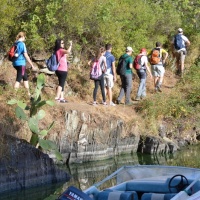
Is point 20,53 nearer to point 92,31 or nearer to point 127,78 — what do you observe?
point 127,78

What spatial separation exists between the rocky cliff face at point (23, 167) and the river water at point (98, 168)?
229mm

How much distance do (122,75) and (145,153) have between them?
2.68 metres

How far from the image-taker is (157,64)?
22359 mm

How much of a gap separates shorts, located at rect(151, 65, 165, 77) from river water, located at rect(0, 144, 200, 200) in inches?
124

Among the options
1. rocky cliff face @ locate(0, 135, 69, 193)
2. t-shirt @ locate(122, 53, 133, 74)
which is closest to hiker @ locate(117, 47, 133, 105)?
t-shirt @ locate(122, 53, 133, 74)

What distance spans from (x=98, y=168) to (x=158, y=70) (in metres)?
6.22

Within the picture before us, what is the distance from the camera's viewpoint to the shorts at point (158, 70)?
73.5 feet

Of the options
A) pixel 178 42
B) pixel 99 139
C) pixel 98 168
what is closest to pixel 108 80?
pixel 99 139

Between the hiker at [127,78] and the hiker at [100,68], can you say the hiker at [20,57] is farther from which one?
the hiker at [127,78]

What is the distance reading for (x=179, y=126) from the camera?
20.7 m

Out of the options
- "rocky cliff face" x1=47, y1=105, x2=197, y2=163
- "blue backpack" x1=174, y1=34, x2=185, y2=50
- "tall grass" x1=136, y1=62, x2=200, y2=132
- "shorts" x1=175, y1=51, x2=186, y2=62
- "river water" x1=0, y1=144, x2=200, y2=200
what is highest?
"blue backpack" x1=174, y1=34, x2=185, y2=50

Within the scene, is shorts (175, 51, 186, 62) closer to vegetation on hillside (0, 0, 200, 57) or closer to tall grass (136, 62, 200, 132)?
vegetation on hillside (0, 0, 200, 57)

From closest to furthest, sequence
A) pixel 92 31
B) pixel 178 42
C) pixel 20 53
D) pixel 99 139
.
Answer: pixel 20 53 → pixel 99 139 → pixel 92 31 → pixel 178 42

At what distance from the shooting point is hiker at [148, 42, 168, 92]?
73.1 feet
